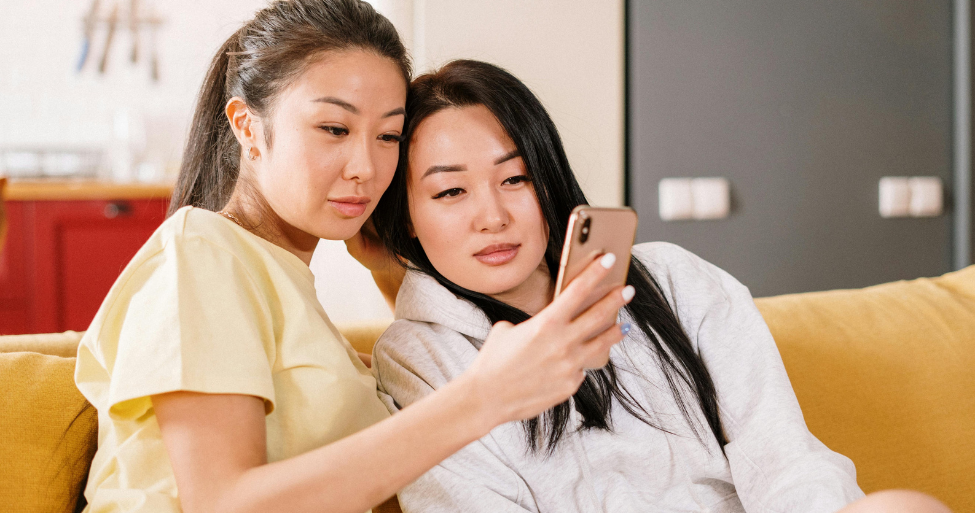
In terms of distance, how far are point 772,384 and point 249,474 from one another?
745 mm

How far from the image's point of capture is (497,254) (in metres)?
1.08

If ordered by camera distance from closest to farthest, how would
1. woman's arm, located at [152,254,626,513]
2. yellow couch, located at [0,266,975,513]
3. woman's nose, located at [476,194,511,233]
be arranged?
woman's arm, located at [152,254,626,513] → woman's nose, located at [476,194,511,233] → yellow couch, located at [0,266,975,513]

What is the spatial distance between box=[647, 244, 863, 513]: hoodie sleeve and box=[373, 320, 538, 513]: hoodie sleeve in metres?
0.32

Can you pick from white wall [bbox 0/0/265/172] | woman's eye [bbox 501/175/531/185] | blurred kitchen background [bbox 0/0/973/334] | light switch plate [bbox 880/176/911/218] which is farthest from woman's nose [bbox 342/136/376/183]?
white wall [bbox 0/0/265/172]

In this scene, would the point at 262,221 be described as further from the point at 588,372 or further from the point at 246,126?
the point at 588,372

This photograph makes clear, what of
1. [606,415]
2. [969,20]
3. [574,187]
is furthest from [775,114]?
[606,415]

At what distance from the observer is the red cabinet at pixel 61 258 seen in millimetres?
2924

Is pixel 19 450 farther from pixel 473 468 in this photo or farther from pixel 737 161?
pixel 737 161

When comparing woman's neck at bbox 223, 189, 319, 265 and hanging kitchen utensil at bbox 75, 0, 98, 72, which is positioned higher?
hanging kitchen utensil at bbox 75, 0, 98, 72

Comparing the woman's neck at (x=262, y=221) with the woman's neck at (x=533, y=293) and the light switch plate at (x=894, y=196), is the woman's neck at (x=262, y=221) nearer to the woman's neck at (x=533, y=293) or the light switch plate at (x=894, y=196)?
the woman's neck at (x=533, y=293)

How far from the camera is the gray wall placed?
78.1 inches

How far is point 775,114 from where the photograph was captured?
6.78ft

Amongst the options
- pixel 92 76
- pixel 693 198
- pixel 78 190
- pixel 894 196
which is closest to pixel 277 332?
pixel 693 198

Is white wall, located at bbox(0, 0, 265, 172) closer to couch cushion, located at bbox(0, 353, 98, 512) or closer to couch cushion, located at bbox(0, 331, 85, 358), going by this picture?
couch cushion, located at bbox(0, 331, 85, 358)
